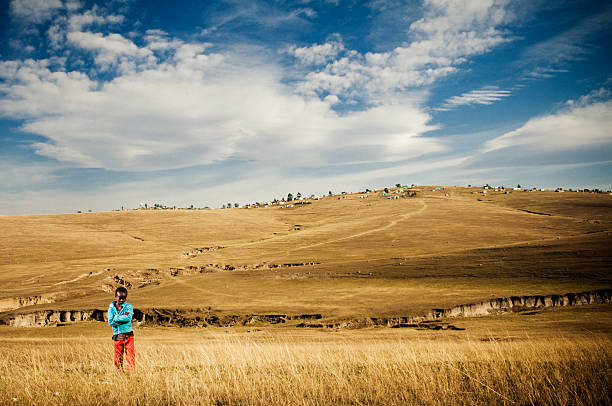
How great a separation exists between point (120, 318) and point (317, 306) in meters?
18.2

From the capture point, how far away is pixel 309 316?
2327 centimetres

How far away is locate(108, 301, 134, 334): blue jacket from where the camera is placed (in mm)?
8820

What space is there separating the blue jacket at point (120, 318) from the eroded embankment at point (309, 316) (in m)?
14.1

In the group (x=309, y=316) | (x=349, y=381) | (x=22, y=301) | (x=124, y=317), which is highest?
(x=124, y=317)

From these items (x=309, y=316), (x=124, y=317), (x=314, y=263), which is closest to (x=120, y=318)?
(x=124, y=317)

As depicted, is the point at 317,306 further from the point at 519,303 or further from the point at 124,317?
the point at 124,317

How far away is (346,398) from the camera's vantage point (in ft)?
21.7

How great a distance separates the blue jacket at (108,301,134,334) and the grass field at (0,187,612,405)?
1094 millimetres

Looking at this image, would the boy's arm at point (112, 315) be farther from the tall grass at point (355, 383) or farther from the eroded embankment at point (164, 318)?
the eroded embankment at point (164, 318)

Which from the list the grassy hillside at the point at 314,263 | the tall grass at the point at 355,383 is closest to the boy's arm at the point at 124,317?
the tall grass at the point at 355,383

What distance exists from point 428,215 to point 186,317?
73124 millimetres

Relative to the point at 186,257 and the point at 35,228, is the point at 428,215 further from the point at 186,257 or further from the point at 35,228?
the point at 35,228

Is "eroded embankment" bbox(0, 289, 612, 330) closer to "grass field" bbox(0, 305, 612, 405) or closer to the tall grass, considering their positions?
"grass field" bbox(0, 305, 612, 405)

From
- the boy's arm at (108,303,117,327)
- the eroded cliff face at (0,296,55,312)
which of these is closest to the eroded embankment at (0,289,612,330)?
the eroded cliff face at (0,296,55,312)
